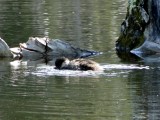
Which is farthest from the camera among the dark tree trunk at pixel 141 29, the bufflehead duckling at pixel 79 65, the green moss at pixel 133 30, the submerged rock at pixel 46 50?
the green moss at pixel 133 30

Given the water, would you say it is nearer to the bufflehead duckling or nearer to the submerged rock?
the bufflehead duckling

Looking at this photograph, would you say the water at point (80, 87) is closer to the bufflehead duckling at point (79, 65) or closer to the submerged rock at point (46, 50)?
the bufflehead duckling at point (79, 65)

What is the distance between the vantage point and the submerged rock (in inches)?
1065

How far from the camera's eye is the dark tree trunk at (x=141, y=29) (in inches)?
1125

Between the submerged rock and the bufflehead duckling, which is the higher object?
the bufflehead duckling

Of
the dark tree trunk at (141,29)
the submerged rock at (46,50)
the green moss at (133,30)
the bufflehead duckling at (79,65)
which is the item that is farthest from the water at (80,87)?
the submerged rock at (46,50)

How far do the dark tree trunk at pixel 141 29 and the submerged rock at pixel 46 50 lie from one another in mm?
1832

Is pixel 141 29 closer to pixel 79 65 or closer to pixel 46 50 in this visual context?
pixel 46 50

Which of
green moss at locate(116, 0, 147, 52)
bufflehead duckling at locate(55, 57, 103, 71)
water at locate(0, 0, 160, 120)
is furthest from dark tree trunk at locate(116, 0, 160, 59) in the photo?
bufflehead duckling at locate(55, 57, 103, 71)

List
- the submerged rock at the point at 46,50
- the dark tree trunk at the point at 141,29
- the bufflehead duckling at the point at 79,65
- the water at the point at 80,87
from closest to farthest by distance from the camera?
the water at the point at 80,87
the bufflehead duckling at the point at 79,65
the submerged rock at the point at 46,50
the dark tree trunk at the point at 141,29

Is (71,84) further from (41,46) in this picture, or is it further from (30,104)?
(41,46)

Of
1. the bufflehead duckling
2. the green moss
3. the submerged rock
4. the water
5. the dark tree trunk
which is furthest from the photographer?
the green moss

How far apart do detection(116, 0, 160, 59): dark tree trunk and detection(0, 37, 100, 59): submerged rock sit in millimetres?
1832

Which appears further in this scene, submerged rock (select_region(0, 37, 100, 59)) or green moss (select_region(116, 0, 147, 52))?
green moss (select_region(116, 0, 147, 52))
